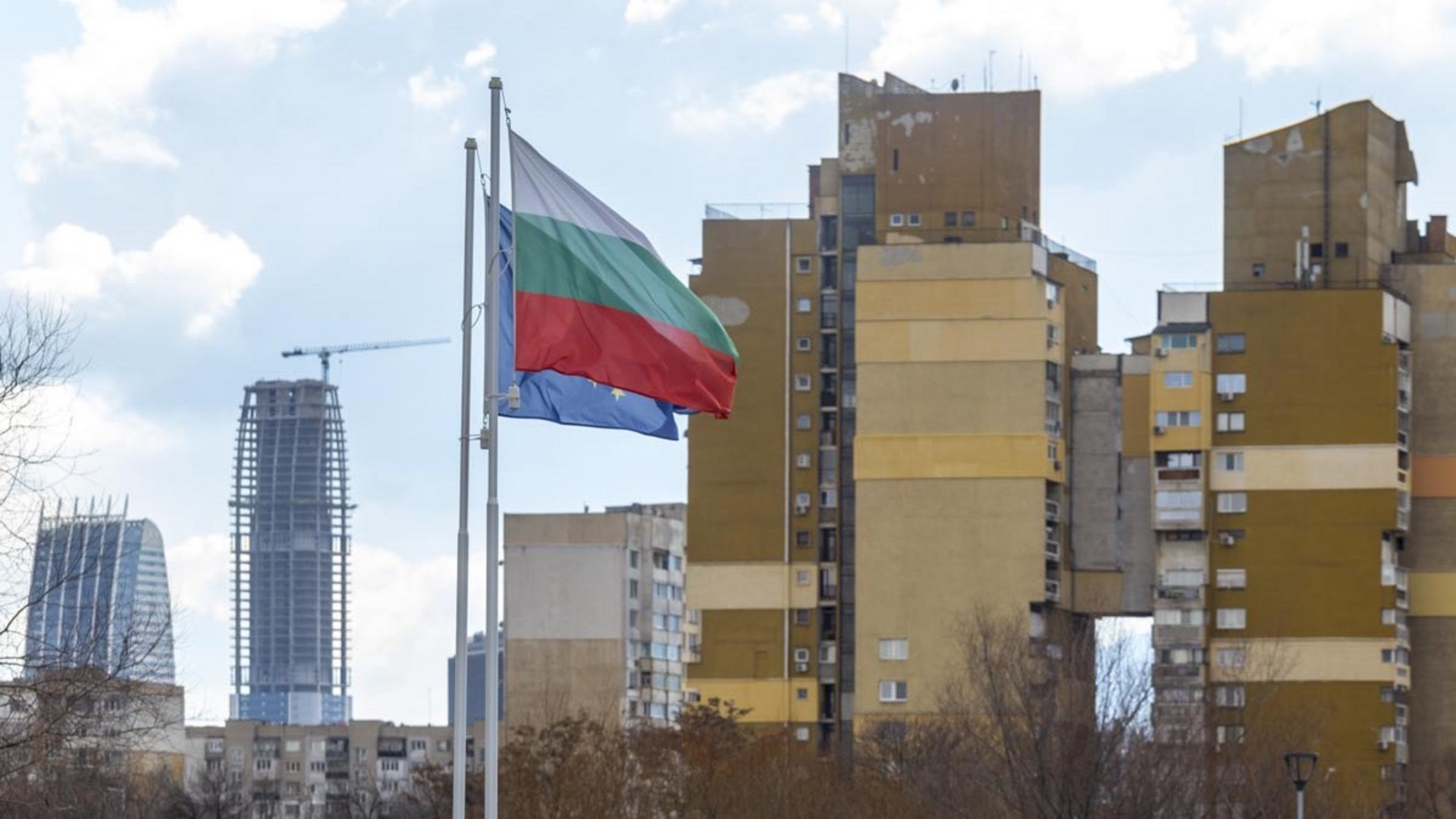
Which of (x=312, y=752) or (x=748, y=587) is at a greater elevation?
(x=748, y=587)

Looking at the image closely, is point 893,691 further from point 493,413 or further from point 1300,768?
point 493,413

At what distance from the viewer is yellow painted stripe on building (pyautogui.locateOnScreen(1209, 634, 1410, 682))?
99375 mm

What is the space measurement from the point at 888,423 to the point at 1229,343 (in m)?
12.6

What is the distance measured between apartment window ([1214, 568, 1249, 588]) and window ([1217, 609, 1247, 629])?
2.83ft

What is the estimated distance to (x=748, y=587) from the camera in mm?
108438

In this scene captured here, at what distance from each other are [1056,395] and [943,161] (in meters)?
9.79

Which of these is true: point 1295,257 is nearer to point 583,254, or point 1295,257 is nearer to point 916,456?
point 916,456

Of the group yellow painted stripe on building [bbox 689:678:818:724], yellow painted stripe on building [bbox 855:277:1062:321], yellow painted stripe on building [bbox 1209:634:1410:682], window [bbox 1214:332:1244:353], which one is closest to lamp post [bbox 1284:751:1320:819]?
yellow painted stripe on building [bbox 1209:634:1410:682]

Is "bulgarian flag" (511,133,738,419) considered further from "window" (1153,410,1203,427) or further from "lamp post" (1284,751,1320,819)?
"window" (1153,410,1203,427)

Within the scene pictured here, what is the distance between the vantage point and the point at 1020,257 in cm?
10331

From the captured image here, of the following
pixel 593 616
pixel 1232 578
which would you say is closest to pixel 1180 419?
pixel 1232 578

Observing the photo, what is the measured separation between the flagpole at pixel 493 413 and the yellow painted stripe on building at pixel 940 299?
248ft

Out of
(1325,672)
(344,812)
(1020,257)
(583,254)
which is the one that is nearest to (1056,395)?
(1020,257)

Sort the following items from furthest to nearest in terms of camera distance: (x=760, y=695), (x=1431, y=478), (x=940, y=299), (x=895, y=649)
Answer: (x=760, y=695) < (x=1431, y=478) < (x=940, y=299) < (x=895, y=649)
